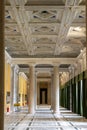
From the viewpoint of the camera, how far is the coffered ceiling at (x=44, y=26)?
1559 centimetres

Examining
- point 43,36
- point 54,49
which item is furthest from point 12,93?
point 43,36

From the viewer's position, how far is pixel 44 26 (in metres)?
20.2

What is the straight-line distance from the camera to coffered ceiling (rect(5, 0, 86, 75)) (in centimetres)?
1559

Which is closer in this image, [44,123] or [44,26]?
[44,26]

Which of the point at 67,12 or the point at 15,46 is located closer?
the point at 67,12

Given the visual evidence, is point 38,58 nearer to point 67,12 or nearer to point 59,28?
point 59,28

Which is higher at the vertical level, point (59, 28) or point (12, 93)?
point (59, 28)

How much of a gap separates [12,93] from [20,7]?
1997 cm

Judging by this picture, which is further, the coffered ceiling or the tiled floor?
the tiled floor

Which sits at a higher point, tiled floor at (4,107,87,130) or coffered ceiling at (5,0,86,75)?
coffered ceiling at (5,0,86,75)

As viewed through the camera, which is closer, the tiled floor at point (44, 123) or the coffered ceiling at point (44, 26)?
the coffered ceiling at point (44, 26)

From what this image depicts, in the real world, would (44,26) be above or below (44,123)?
above

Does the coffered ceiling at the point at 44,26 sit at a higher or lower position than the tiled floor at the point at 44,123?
higher

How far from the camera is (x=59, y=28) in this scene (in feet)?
67.3
